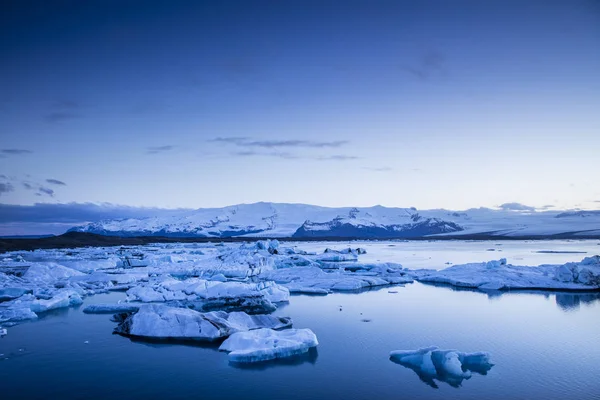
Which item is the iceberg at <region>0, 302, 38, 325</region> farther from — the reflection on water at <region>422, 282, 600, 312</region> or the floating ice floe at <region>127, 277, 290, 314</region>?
the reflection on water at <region>422, 282, 600, 312</region>

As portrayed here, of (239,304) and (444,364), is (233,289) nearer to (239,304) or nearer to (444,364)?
(239,304)

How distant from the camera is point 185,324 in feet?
31.3

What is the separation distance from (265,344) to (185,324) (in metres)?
2.22

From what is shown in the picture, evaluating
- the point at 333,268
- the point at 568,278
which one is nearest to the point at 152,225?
the point at 333,268

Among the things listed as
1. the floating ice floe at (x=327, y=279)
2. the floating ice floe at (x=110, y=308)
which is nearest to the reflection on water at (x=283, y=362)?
the floating ice floe at (x=110, y=308)

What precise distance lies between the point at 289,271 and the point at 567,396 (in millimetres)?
15678

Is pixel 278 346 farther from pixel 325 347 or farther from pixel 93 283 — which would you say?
pixel 93 283

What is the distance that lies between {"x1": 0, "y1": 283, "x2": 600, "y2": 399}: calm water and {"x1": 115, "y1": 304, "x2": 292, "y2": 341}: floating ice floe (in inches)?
13.7

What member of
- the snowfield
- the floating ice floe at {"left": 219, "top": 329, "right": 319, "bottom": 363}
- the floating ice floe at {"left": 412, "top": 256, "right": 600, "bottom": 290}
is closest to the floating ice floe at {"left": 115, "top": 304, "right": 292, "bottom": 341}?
the snowfield

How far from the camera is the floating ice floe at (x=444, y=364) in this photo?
7.26m

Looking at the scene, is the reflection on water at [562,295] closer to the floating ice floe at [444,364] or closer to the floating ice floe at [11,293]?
the floating ice floe at [444,364]

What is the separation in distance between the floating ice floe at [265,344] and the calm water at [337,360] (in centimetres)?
23

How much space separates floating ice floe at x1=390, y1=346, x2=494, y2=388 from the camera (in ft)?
23.8

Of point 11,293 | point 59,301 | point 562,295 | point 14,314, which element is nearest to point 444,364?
point 562,295
